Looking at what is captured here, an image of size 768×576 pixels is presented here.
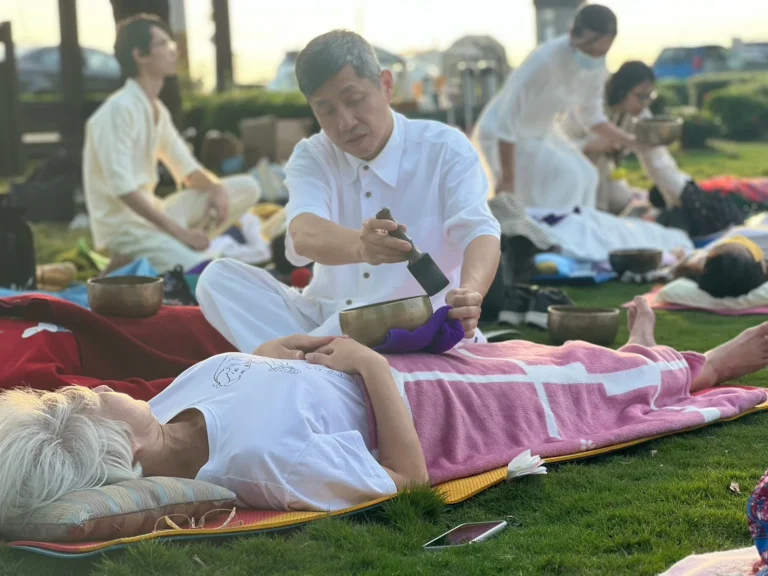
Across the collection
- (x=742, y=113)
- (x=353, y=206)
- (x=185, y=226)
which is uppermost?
(x=353, y=206)

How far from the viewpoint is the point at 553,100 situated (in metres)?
8.49

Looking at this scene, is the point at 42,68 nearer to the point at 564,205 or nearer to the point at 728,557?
the point at 564,205

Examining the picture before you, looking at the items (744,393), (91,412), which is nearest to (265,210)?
(744,393)

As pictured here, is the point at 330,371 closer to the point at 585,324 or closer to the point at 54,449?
the point at 54,449

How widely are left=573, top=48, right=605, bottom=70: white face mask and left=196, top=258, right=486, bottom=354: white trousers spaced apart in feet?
14.8

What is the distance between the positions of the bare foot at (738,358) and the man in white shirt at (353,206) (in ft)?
3.24

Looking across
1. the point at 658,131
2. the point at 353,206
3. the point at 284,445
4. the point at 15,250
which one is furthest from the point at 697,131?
the point at 284,445

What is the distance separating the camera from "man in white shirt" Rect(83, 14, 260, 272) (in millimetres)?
7152

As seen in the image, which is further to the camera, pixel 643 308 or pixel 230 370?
pixel 643 308

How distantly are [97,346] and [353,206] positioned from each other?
3.89ft

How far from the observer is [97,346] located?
4.31 m

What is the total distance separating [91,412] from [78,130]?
10955 millimetres

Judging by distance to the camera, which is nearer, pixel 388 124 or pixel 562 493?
pixel 562 493

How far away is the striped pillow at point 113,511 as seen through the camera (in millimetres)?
2617
